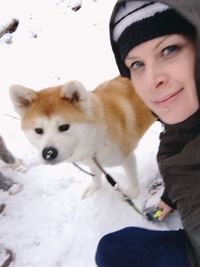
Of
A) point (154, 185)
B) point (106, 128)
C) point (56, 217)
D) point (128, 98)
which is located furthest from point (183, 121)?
point (56, 217)

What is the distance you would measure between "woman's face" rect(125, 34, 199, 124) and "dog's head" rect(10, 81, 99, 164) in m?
0.80

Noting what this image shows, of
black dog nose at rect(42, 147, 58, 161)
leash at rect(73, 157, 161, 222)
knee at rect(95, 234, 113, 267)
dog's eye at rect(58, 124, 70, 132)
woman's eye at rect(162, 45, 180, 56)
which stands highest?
woman's eye at rect(162, 45, 180, 56)

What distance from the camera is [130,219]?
2496 mm

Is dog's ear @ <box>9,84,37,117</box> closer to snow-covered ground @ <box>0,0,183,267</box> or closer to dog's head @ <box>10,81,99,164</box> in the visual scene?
dog's head @ <box>10,81,99,164</box>

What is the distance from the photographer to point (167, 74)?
3.97ft

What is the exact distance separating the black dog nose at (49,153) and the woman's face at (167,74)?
2.69 feet

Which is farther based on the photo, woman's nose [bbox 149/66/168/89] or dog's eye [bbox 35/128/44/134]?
dog's eye [bbox 35/128/44/134]

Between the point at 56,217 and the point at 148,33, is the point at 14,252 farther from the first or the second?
the point at 148,33

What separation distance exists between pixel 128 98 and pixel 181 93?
1288 millimetres

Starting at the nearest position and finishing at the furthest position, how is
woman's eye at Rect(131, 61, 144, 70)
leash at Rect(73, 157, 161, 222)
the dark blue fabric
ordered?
1. woman's eye at Rect(131, 61, 144, 70)
2. the dark blue fabric
3. leash at Rect(73, 157, 161, 222)

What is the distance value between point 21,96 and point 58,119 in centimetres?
30

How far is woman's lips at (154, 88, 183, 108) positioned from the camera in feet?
4.11

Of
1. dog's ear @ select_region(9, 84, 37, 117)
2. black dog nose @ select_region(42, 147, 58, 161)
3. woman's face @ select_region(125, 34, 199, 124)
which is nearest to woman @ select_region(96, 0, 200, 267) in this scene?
woman's face @ select_region(125, 34, 199, 124)

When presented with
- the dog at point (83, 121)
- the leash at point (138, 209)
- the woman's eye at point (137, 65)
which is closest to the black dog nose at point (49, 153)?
the dog at point (83, 121)
